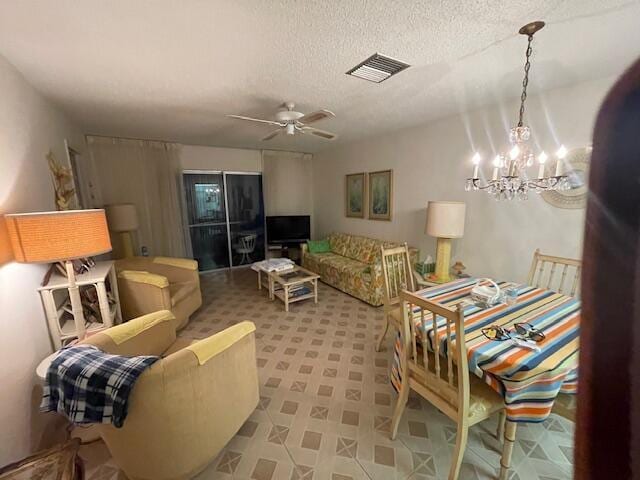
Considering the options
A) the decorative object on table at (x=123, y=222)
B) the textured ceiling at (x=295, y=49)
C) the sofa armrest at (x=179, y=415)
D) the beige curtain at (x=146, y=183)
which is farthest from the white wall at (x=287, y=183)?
the sofa armrest at (x=179, y=415)

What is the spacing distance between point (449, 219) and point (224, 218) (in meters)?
3.92

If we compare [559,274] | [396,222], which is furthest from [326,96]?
[559,274]

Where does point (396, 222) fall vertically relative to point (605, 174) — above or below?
below

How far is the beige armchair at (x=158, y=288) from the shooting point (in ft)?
8.76

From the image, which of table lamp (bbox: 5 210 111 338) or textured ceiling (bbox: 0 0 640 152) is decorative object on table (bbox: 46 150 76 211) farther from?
table lamp (bbox: 5 210 111 338)

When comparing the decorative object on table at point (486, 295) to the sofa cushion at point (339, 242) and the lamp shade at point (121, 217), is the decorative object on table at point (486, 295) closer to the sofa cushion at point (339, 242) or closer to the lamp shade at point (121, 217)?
the sofa cushion at point (339, 242)

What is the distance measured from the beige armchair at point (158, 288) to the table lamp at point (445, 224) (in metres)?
2.74

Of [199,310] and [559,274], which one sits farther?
[199,310]

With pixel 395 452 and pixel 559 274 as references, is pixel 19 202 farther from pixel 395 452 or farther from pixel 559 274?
pixel 559 274

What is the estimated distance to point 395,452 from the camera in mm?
1615

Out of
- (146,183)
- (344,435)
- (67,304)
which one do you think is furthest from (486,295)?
(146,183)

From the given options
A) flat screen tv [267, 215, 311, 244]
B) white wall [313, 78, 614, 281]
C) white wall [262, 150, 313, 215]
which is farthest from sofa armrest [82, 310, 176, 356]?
white wall [262, 150, 313, 215]

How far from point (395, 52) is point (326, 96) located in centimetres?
83

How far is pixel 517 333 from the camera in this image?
4.93 ft
